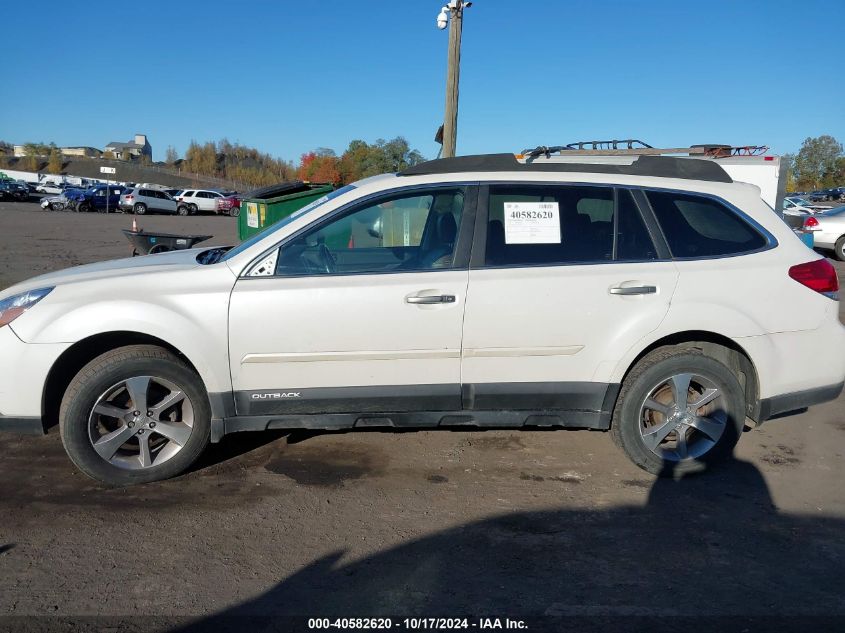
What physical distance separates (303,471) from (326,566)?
111cm

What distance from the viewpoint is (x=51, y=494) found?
3.90 metres

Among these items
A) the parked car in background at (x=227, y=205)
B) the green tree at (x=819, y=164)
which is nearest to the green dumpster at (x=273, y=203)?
the parked car in background at (x=227, y=205)

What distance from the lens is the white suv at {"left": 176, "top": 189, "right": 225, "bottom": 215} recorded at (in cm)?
4463

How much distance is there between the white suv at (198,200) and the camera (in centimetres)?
4463

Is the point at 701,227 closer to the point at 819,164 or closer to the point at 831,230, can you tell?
the point at 831,230

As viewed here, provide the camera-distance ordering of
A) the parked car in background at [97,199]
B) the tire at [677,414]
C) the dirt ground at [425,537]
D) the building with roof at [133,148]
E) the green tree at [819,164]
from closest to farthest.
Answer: the dirt ground at [425,537] → the tire at [677,414] → the parked car in background at [97,199] → the green tree at [819,164] → the building with roof at [133,148]

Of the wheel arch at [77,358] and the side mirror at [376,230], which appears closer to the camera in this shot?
the wheel arch at [77,358]

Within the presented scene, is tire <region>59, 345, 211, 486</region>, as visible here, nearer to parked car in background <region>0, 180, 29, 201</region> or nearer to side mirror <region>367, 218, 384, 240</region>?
side mirror <region>367, 218, 384, 240</region>

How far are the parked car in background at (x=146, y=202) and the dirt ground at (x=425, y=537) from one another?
130 ft

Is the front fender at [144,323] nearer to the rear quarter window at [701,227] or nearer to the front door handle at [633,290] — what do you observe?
the front door handle at [633,290]

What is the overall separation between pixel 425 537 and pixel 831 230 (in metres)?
17.5

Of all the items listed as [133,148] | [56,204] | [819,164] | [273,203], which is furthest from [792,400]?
[133,148]

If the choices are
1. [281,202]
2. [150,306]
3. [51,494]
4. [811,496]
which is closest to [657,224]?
[811,496]

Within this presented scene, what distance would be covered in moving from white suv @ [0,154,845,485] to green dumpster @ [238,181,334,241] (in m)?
5.23
